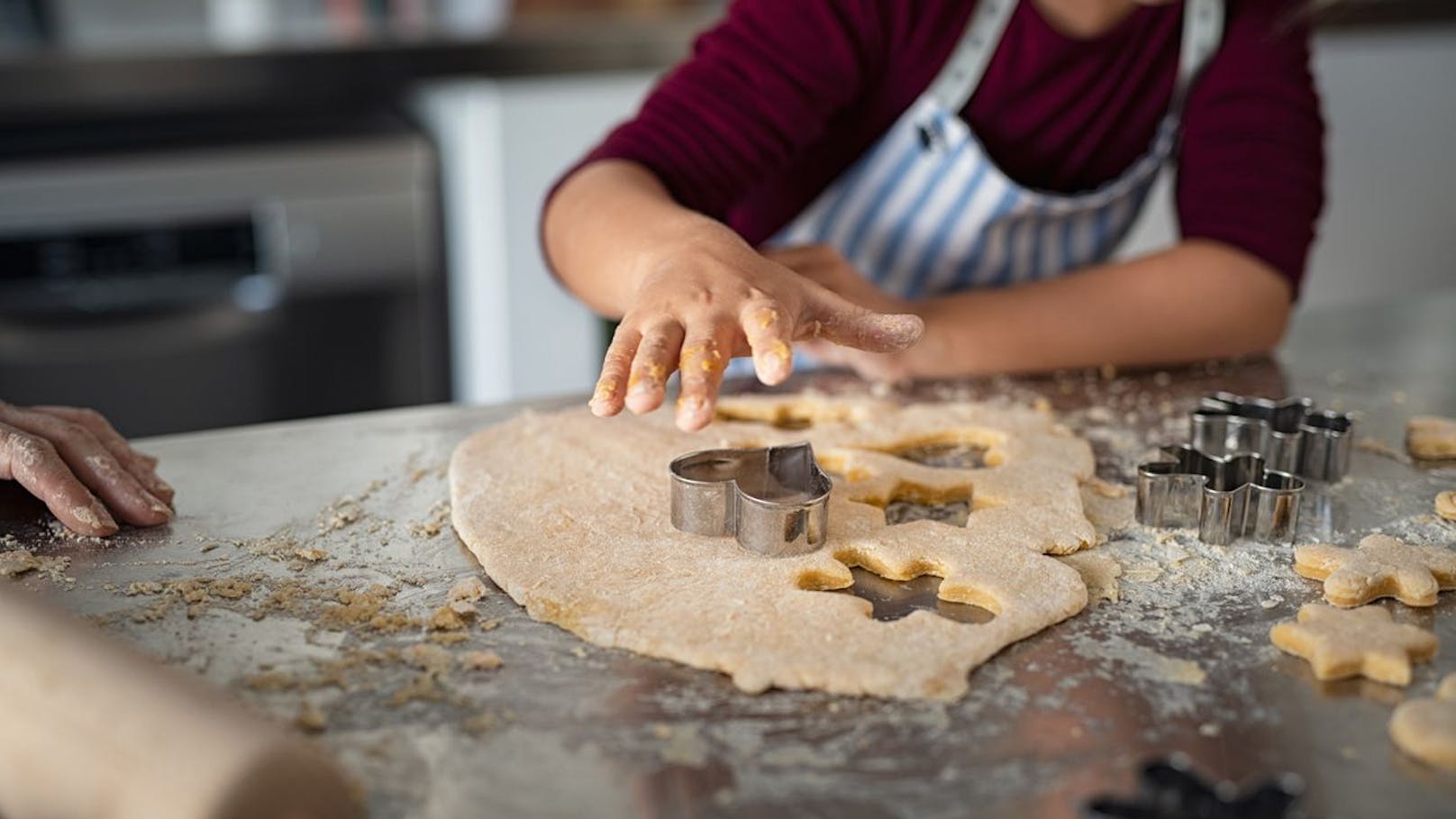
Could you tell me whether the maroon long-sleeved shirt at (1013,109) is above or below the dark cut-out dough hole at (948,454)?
above

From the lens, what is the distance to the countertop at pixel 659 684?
0.60 m

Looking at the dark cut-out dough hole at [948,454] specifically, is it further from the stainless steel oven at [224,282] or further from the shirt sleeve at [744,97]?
the stainless steel oven at [224,282]

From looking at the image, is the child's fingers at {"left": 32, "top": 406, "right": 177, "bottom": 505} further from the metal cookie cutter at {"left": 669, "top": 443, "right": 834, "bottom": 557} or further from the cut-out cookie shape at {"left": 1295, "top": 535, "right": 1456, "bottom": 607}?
the cut-out cookie shape at {"left": 1295, "top": 535, "right": 1456, "bottom": 607}

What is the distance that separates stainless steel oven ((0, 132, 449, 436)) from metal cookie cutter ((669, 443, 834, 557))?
129 cm

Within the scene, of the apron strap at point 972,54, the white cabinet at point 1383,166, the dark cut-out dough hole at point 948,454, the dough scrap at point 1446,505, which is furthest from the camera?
the white cabinet at point 1383,166

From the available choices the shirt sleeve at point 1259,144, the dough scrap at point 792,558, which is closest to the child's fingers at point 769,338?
the dough scrap at point 792,558

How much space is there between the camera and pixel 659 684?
2.24ft

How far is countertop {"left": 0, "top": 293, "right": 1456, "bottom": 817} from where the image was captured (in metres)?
0.60

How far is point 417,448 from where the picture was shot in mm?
1020

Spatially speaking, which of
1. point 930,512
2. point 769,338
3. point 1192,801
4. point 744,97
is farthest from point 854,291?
point 1192,801

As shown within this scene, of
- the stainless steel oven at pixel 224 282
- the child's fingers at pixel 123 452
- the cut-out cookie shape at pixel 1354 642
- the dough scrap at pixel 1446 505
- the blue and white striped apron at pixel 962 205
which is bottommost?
the stainless steel oven at pixel 224 282

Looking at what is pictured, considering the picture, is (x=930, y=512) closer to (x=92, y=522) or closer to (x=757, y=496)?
(x=757, y=496)

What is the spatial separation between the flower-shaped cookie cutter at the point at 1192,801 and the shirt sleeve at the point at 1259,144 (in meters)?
0.83

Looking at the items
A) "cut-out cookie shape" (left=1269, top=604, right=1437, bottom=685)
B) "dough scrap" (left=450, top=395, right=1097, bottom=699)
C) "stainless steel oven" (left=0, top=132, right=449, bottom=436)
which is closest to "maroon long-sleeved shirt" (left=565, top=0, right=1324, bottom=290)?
"dough scrap" (left=450, top=395, right=1097, bottom=699)
